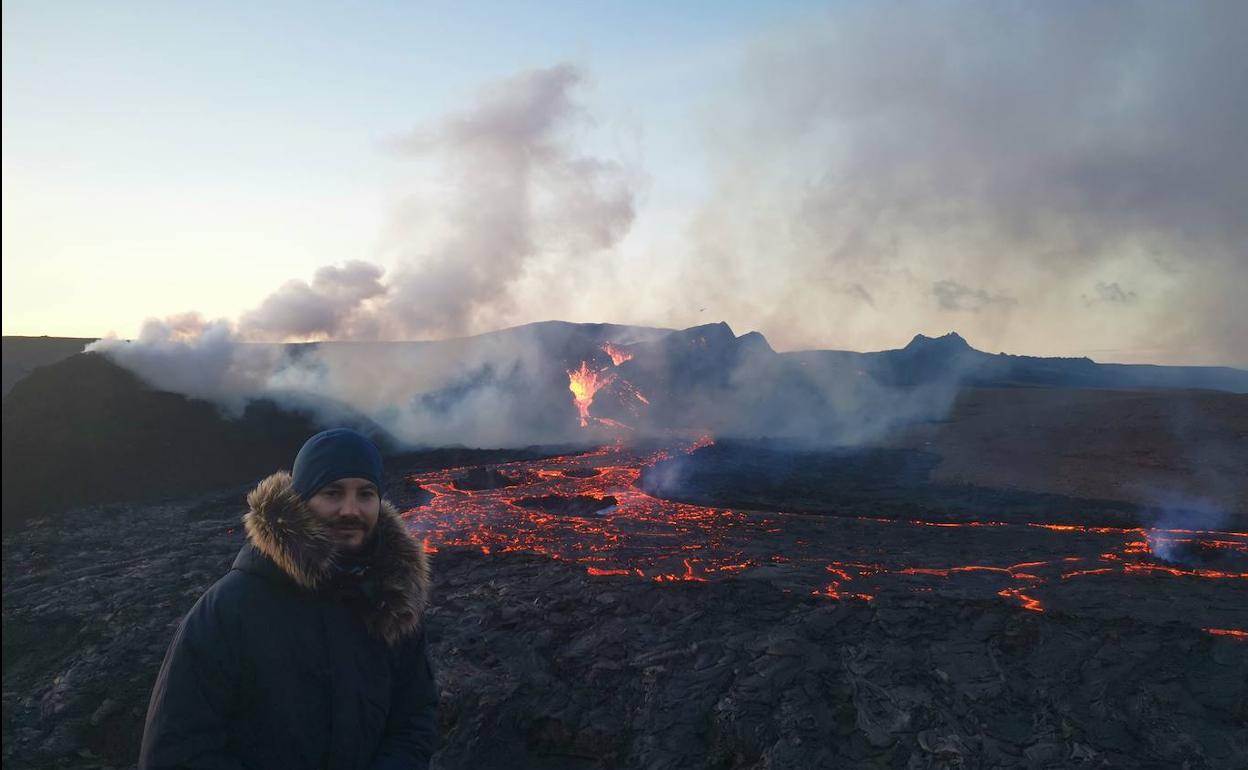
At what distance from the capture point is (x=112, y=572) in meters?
13.4

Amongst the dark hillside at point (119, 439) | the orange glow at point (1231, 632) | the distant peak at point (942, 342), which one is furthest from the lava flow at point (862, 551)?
the distant peak at point (942, 342)

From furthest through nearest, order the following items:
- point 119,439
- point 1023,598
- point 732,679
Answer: point 119,439 → point 1023,598 → point 732,679

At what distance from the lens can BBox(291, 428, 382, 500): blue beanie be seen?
319 cm

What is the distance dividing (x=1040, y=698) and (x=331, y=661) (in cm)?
919

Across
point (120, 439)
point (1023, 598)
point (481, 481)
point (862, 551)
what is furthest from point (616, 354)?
point (1023, 598)

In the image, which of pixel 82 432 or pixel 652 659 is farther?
pixel 82 432

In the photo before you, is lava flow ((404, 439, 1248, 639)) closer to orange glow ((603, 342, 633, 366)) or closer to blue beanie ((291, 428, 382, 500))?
blue beanie ((291, 428, 382, 500))

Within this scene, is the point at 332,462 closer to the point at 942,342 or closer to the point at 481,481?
the point at 481,481

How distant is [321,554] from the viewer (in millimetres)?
3117

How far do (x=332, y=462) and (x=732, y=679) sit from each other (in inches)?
298

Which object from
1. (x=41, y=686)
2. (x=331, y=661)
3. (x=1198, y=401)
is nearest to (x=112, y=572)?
(x=41, y=686)

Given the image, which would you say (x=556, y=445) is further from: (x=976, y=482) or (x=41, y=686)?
(x=41, y=686)

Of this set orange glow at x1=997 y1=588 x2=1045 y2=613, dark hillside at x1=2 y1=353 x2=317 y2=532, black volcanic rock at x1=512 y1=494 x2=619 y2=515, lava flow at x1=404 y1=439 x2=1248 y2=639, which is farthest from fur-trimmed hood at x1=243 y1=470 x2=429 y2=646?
dark hillside at x1=2 y1=353 x2=317 y2=532

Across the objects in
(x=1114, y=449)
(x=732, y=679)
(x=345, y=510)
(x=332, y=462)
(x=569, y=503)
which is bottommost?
(x=732, y=679)
